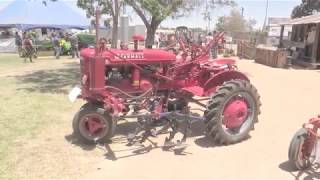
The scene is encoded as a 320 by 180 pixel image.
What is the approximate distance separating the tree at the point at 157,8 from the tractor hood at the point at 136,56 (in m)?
6.68

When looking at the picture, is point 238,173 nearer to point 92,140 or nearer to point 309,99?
point 92,140

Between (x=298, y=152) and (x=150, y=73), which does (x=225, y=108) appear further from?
(x=298, y=152)

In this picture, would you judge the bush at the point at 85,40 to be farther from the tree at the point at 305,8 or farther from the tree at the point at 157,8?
the tree at the point at 305,8

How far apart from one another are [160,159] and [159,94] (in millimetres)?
1514

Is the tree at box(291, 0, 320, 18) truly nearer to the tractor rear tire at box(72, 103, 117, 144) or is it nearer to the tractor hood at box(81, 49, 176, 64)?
the tractor hood at box(81, 49, 176, 64)

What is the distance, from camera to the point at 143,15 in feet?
65.1

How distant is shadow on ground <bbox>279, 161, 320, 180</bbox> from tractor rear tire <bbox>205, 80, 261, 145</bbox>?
1140 mm

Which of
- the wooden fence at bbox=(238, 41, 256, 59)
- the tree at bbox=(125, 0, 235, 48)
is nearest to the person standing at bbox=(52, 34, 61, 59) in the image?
the tree at bbox=(125, 0, 235, 48)

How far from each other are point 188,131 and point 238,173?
1.84m

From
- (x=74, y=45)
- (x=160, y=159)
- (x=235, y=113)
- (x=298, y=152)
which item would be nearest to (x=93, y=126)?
(x=160, y=159)

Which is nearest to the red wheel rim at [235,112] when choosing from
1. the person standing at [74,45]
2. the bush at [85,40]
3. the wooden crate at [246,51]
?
the wooden crate at [246,51]

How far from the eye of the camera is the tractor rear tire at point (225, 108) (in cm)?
717

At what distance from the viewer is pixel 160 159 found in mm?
6676

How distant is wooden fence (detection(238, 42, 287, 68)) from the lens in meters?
21.6
